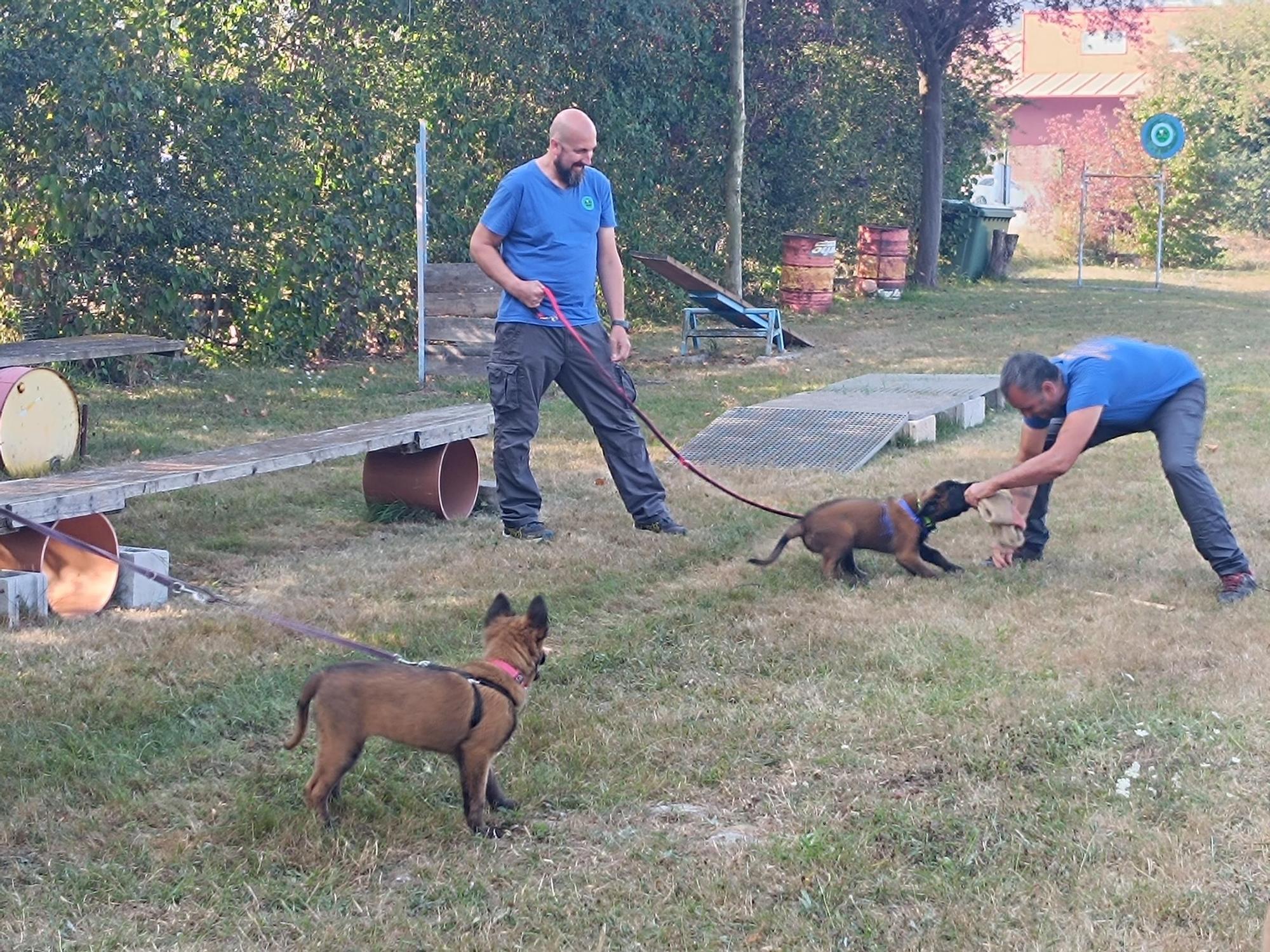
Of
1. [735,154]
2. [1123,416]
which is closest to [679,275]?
[735,154]

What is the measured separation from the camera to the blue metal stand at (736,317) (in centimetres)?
1527

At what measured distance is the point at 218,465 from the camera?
640 cm

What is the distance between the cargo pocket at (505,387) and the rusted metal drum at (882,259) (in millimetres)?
16120

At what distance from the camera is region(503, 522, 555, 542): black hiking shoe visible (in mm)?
7258

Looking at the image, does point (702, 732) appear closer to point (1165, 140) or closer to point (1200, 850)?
point (1200, 850)

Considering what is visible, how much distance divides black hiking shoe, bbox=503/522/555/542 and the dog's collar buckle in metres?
3.16

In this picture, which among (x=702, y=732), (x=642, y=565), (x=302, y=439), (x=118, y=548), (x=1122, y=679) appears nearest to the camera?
(x=702, y=732)

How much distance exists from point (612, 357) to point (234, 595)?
2245 mm

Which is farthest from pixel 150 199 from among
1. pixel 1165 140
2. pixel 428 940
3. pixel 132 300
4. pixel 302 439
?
pixel 1165 140

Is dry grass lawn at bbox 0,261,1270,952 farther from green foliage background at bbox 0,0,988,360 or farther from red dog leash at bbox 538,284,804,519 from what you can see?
green foliage background at bbox 0,0,988,360

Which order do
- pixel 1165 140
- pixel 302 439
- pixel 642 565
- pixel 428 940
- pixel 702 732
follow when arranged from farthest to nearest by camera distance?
1. pixel 1165 140
2. pixel 302 439
3. pixel 642 565
4. pixel 702 732
5. pixel 428 940

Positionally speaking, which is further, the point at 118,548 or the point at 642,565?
the point at 642,565

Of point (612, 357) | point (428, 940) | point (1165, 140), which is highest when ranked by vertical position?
point (1165, 140)

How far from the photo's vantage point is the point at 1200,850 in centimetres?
374
